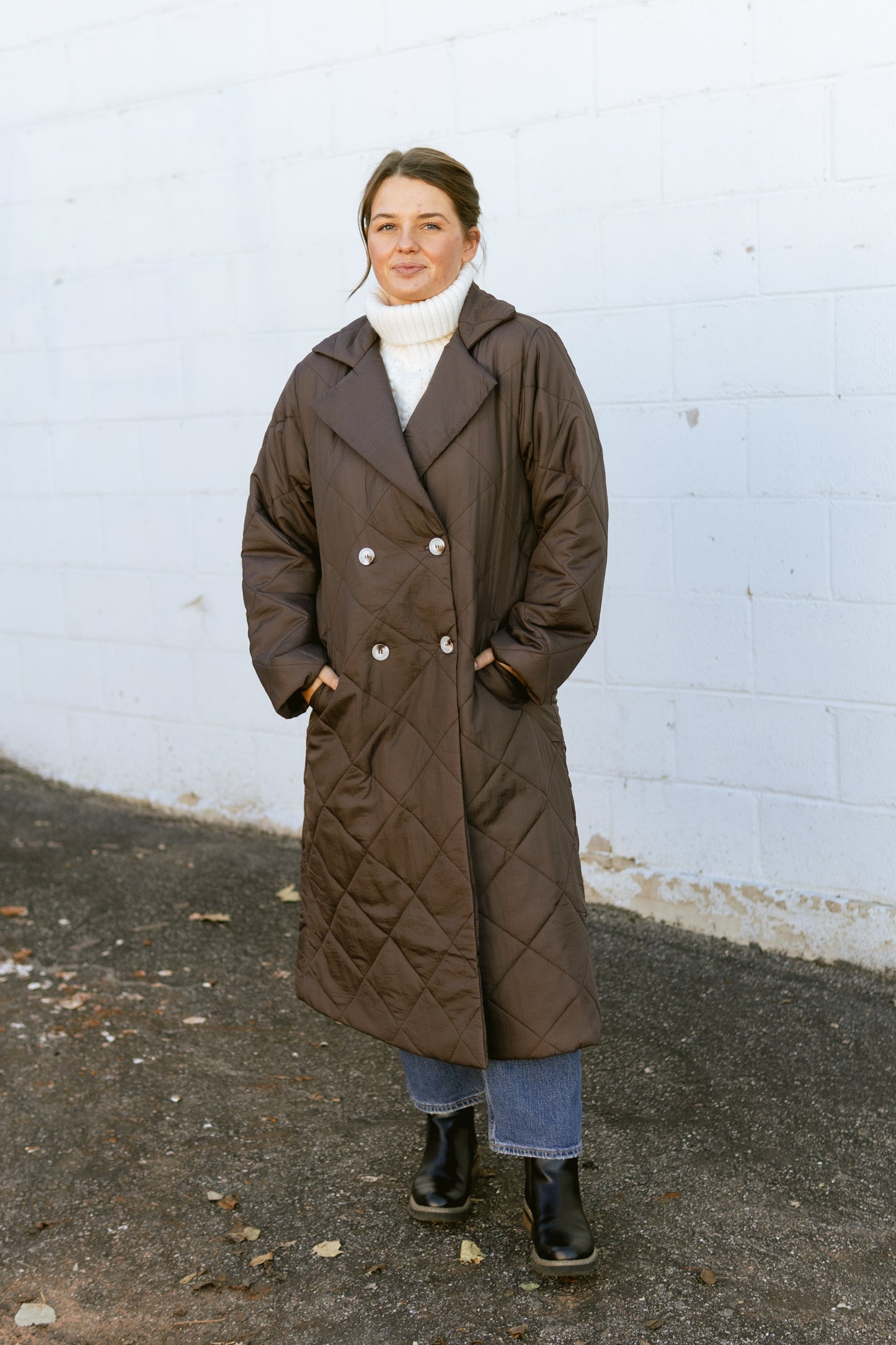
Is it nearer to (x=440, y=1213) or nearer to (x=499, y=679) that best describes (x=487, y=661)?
(x=499, y=679)

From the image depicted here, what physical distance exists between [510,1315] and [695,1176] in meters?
0.56

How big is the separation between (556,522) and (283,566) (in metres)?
0.55

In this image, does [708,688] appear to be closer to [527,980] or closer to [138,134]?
[527,980]

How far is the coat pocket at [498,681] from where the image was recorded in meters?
2.33

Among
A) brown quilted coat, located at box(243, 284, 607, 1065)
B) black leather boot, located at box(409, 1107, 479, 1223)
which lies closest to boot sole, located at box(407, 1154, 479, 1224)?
black leather boot, located at box(409, 1107, 479, 1223)

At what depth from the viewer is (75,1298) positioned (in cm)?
239

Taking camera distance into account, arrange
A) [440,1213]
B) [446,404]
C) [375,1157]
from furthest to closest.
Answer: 1. [375,1157]
2. [440,1213]
3. [446,404]

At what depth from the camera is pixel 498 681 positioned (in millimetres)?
2338

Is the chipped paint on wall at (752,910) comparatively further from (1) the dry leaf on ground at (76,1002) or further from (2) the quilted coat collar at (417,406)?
(2) the quilted coat collar at (417,406)

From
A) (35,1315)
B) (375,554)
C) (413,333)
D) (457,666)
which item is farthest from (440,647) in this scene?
(35,1315)

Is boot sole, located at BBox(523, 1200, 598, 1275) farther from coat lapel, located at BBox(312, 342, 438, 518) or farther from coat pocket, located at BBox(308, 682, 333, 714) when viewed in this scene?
coat lapel, located at BBox(312, 342, 438, 518)

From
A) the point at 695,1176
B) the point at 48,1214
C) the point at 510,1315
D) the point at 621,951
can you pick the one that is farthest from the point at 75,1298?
the point at 621,951

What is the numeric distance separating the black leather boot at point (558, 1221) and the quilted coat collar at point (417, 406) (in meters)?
1.19

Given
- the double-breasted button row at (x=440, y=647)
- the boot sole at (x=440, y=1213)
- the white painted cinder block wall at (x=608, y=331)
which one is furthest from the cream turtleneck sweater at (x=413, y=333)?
the boot sole at (x=440, y=1213)
